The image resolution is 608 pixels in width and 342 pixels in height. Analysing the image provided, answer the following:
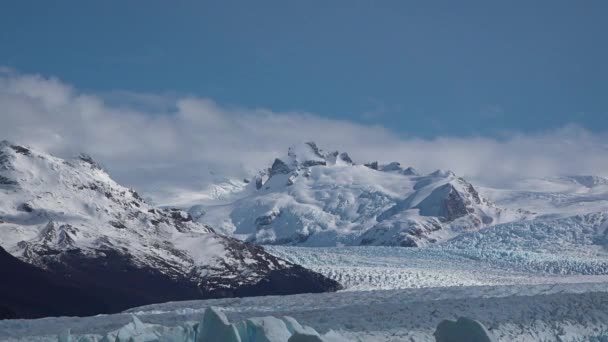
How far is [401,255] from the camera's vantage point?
78.0 meters

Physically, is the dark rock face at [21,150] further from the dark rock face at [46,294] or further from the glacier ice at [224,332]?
the glacier ice at [224,332]

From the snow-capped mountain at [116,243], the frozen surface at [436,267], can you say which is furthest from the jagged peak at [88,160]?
the frozen surface at [436,267]

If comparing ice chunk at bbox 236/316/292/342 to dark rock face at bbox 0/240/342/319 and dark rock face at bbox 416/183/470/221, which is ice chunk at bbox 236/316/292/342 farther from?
dark rock face at bbox 416/183/470/221

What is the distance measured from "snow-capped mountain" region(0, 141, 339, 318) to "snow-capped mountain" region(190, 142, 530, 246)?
6122 cm

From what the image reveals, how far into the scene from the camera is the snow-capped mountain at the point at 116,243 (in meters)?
68.5

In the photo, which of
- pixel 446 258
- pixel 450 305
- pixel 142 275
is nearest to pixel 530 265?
pixel 446 258

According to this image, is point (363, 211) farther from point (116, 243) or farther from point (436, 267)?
point (436, 267)

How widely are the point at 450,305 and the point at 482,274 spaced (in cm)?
4234

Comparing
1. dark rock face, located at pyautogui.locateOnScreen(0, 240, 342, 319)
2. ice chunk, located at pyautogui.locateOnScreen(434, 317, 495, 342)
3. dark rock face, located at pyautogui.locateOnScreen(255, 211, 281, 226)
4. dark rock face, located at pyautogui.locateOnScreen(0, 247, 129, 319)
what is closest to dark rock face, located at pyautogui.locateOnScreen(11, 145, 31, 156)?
dark rock face, located at pyautogui.locateOnScreen(0, 240, 342, 319)

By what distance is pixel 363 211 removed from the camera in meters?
170

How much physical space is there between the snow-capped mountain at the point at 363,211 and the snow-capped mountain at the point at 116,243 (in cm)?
6122

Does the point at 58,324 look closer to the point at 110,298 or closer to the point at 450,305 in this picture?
the point at 450,305

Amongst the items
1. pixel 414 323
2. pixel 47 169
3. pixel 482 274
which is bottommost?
pixel 414 323

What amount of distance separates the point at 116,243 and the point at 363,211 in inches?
3885
